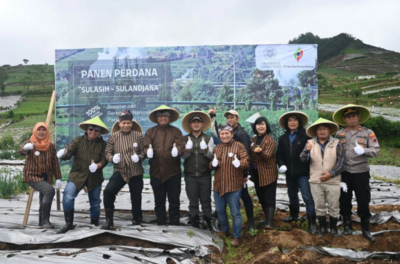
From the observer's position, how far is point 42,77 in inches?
1039

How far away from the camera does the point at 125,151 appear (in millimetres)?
4410

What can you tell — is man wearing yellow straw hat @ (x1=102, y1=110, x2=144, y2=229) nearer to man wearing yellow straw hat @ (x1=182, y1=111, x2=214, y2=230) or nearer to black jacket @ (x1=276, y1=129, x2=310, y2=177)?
man wearing yellow straw hat @ (x1=182, y1=111, x2=214, y2=230)

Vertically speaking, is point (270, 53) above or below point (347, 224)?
above

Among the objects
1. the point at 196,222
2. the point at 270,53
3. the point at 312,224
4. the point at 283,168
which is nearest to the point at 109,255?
the point at 196,222

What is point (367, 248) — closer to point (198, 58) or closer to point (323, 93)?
point (198, 58)

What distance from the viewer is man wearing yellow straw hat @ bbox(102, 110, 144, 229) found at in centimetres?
438

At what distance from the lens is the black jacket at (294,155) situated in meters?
4.21

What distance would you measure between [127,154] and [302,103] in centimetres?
544

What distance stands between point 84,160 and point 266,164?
2.41 meters

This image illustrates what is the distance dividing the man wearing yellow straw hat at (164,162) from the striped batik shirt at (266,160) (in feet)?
3.23

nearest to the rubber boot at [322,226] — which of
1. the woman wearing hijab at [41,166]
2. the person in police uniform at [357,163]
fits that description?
the person in police uniform at [357,163]

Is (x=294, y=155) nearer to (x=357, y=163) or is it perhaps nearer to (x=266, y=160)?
(x=266, y=160)

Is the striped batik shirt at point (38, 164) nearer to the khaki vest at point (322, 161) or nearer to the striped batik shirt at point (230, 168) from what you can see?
the striped batik shirt at point (230, 168)

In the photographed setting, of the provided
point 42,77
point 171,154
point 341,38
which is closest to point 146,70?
point 171,154
